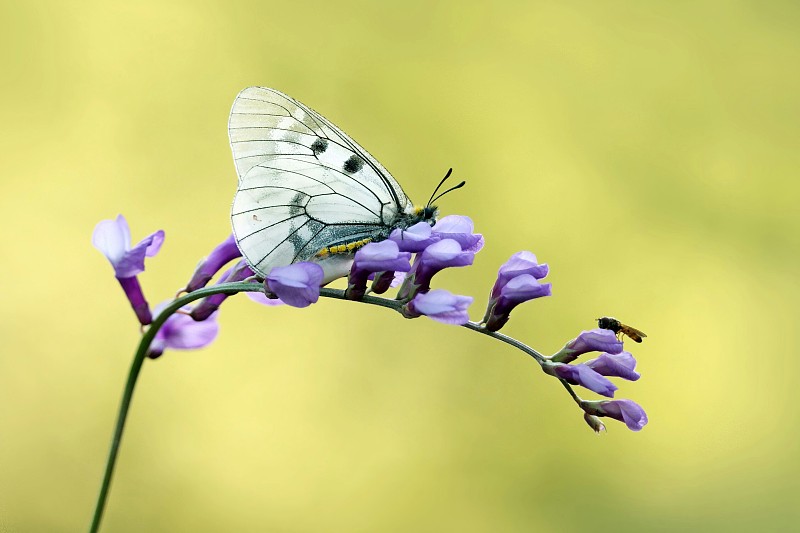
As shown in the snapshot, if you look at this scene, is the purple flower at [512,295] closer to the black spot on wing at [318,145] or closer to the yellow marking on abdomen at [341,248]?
the yellow marking on abdomen at [341,248]

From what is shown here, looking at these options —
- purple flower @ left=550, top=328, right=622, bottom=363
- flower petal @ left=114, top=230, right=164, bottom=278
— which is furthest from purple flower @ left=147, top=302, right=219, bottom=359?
purple flower @ left=550, top=328, right=622, bottom=363

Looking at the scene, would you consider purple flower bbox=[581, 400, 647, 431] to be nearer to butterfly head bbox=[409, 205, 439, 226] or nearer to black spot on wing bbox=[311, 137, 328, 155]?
butterfly head bbox=[409, 205, 439, 226]

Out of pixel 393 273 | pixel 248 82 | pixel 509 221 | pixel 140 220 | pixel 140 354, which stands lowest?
pixel 140 354

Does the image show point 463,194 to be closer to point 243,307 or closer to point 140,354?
point 243,307

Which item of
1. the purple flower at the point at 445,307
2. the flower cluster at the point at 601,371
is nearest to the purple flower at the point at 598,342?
the flower cluster at the point at 601,371

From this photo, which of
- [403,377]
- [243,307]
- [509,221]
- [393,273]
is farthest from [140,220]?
[393,273]

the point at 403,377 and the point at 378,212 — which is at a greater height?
the point at 403,377
